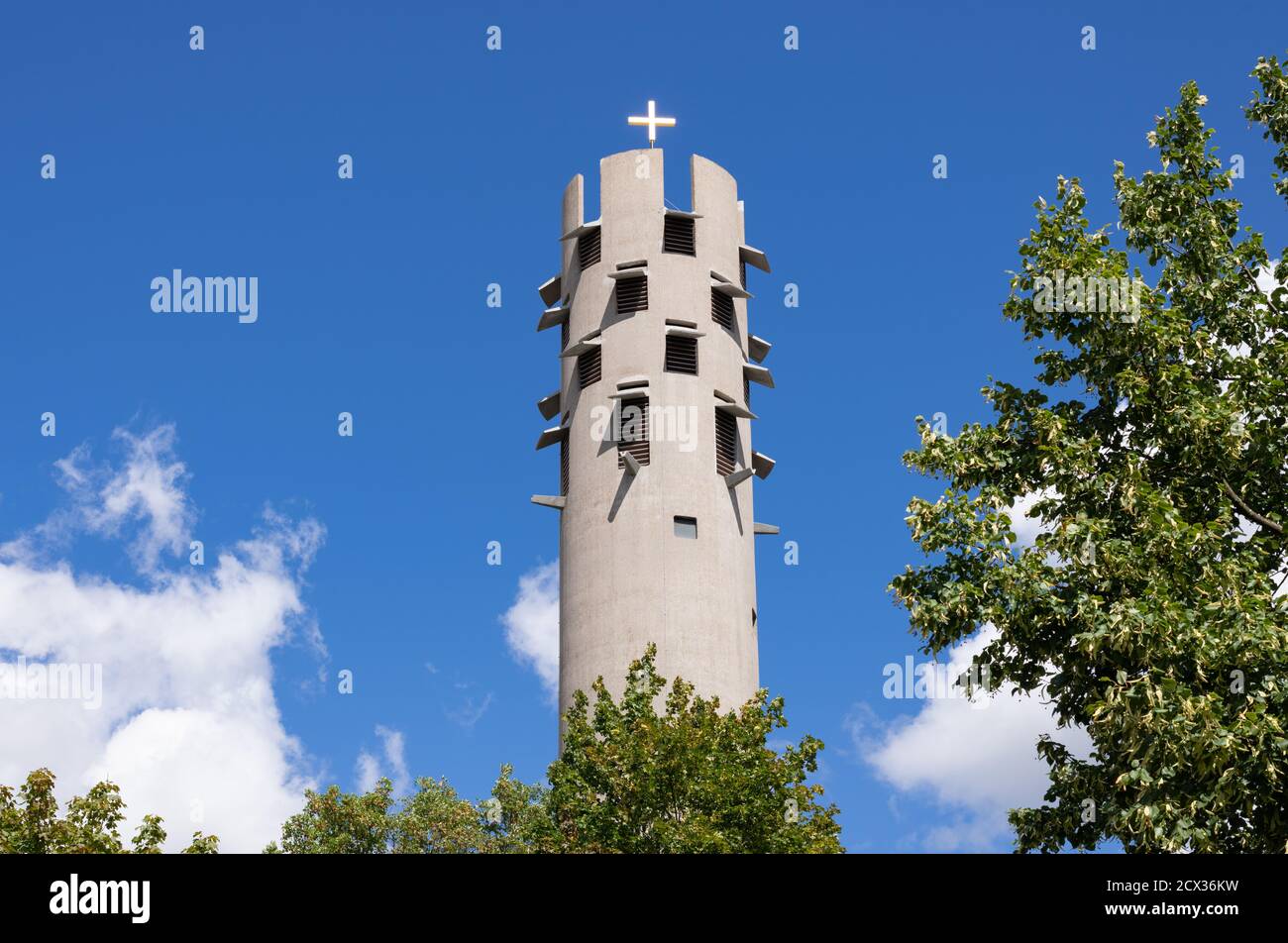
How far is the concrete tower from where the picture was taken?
60625 millimetres

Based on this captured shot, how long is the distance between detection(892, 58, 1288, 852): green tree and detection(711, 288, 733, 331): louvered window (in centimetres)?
3789

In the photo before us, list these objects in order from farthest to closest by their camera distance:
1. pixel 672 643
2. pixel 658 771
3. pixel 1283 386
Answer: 1. pixel 672 643
2. pixel 658 771
3. pixel 1283 386

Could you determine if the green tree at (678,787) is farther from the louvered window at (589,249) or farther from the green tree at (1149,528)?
the louvered window at (589,249)

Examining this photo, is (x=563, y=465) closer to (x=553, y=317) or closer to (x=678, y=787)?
(x=553, y=317)

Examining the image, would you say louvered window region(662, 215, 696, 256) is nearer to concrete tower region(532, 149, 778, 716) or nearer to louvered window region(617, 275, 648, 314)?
concrete tower region(532, 149, 778, 716)

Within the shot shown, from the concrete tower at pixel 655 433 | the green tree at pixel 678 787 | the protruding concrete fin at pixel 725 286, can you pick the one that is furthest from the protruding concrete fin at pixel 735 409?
the green tree at pixel 678 787

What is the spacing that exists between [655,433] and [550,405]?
6904 mm

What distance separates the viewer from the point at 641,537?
61.5 m

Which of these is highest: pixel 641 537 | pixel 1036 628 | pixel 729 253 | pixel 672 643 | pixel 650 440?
pixel 729 253

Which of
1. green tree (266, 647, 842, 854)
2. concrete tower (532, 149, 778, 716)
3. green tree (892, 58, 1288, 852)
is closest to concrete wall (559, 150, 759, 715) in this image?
concrete tower (532, 149, 778, 716)

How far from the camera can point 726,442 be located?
65.4m
